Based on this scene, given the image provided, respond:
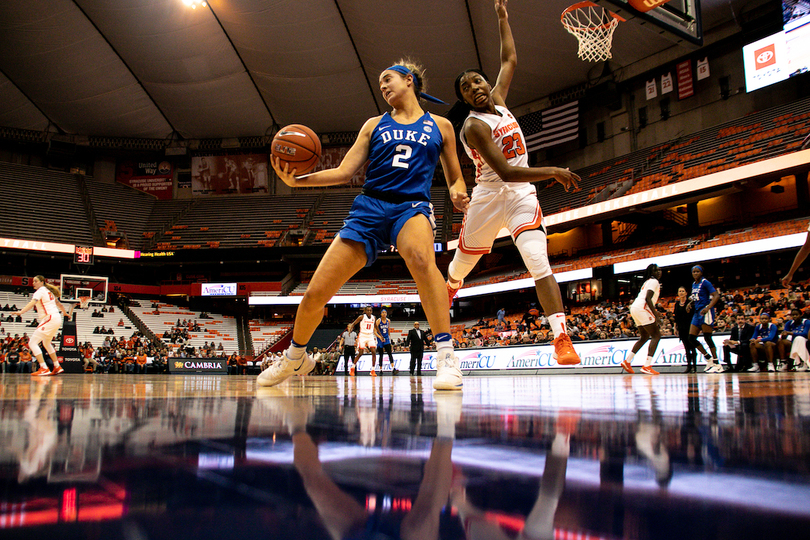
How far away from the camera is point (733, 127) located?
71.2 ft

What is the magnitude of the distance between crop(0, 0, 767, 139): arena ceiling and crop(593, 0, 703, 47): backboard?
13.7 meters

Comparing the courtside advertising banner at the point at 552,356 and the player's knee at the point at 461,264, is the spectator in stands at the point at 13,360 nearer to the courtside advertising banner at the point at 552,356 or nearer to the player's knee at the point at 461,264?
the courtside advertising banner at the point at 552,356

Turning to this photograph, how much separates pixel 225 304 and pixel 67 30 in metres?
16.3

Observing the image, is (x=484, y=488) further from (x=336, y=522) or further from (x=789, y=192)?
(x=789, y=192)

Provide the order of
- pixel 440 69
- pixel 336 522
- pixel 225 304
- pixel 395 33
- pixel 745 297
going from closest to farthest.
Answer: pixel 336 522 < pixel 745 297 < pixel 395 33 < pixel 440 69 < pixel 225 304

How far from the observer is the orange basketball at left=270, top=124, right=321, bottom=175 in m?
2.88

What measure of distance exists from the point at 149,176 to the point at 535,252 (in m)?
37.3

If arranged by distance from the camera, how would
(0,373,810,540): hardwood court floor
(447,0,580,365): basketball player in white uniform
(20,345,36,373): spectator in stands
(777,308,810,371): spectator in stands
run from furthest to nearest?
(20,345,36,373): spectator in stands → (777,308,810,371): spectator in stands → (447,0,580,365): basketball player in white uniform → (0,373,810,540): hardwood court floor

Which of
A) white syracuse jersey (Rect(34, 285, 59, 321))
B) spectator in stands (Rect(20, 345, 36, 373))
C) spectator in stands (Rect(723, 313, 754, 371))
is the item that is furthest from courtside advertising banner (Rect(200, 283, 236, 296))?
spectator in stands (Rect(723, 313, 754, 371))

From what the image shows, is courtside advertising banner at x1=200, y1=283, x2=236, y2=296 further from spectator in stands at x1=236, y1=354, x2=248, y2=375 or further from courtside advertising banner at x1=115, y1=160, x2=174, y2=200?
courtside advertising banner at x1=115, y1=160, x2=174, y2=200

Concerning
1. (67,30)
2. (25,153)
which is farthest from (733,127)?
(25,153)

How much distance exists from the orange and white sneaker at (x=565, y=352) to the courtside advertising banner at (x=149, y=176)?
36.6 metres

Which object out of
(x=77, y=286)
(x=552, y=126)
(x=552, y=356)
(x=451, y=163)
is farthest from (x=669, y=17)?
(x=77, y=286)

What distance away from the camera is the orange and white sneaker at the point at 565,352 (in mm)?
3094
